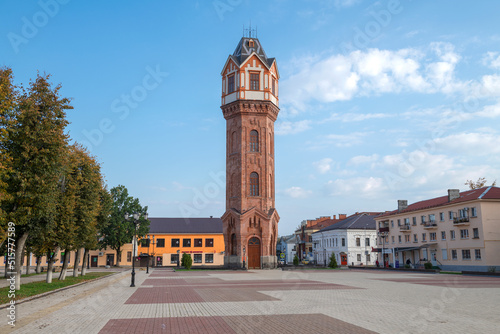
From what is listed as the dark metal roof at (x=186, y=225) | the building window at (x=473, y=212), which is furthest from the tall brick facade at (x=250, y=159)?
the dark metal roof at (x=186, y=225)

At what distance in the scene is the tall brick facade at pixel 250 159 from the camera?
163ft

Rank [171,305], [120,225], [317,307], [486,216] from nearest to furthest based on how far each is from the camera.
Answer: [317,307], [171,305], [486,216], [120,225]

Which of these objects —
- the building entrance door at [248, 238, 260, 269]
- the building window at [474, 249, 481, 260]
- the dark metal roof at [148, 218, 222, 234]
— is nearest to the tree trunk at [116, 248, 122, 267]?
the dark metal roof at [148, 218, 222, 234]

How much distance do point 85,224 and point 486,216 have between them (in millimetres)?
42776

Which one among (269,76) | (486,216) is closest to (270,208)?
(269,76)

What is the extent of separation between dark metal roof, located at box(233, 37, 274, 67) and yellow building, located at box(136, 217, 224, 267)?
1467 inches

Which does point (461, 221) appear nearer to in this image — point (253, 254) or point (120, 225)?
point (253, 254)

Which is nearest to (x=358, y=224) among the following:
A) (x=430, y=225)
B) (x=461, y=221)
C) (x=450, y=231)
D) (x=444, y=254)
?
(x=430, y=225)

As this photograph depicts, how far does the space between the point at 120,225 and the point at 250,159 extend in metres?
28.6

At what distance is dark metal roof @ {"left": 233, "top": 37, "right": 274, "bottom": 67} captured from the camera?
53912 mm

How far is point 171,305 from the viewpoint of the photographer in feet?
49.3

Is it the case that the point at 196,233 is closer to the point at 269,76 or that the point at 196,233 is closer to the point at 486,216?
the point at 269,76

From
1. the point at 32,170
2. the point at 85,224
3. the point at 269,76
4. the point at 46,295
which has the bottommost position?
the point at 46,295

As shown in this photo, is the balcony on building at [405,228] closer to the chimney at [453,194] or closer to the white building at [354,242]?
the chimney at [453,194]
